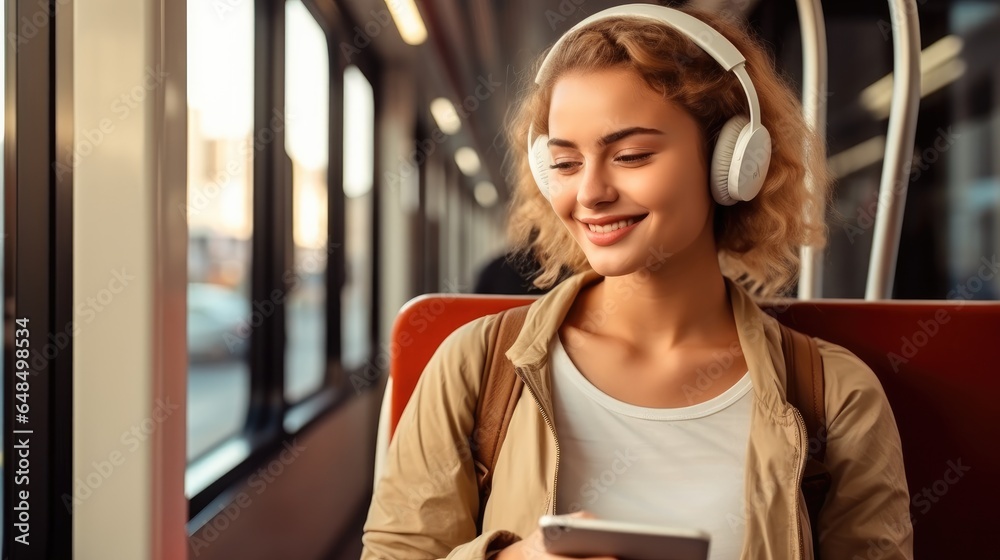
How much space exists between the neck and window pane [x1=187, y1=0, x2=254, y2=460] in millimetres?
Answer: 1433

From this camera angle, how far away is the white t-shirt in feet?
3.64

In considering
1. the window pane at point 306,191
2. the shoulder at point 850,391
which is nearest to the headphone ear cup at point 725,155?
the shoulder at point 850,391

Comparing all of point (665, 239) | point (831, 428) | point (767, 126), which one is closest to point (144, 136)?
point (665, 239)

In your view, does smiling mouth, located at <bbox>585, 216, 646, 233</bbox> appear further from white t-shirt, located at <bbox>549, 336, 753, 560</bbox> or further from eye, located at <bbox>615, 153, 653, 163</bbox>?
white t-shirt, located at <bbox>549, 336, 753, 560</bbox>

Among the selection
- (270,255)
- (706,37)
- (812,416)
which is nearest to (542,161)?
(706,37)

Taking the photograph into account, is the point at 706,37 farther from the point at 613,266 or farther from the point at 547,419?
the point at 547,419

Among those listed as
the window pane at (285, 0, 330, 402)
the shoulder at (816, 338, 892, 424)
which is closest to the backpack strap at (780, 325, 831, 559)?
the shoulder at (816, 338, 892, 424)

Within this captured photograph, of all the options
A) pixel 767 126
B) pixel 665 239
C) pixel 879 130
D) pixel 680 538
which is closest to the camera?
pixel 680 538

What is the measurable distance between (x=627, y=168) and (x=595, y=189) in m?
0.06

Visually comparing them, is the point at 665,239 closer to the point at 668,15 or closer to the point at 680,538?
the point at 668,15

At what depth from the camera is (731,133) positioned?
3.76 ft

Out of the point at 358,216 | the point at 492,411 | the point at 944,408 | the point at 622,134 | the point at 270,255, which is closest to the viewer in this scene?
the point at 622,134

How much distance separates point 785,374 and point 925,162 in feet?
6.64

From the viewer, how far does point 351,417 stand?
4504mm
